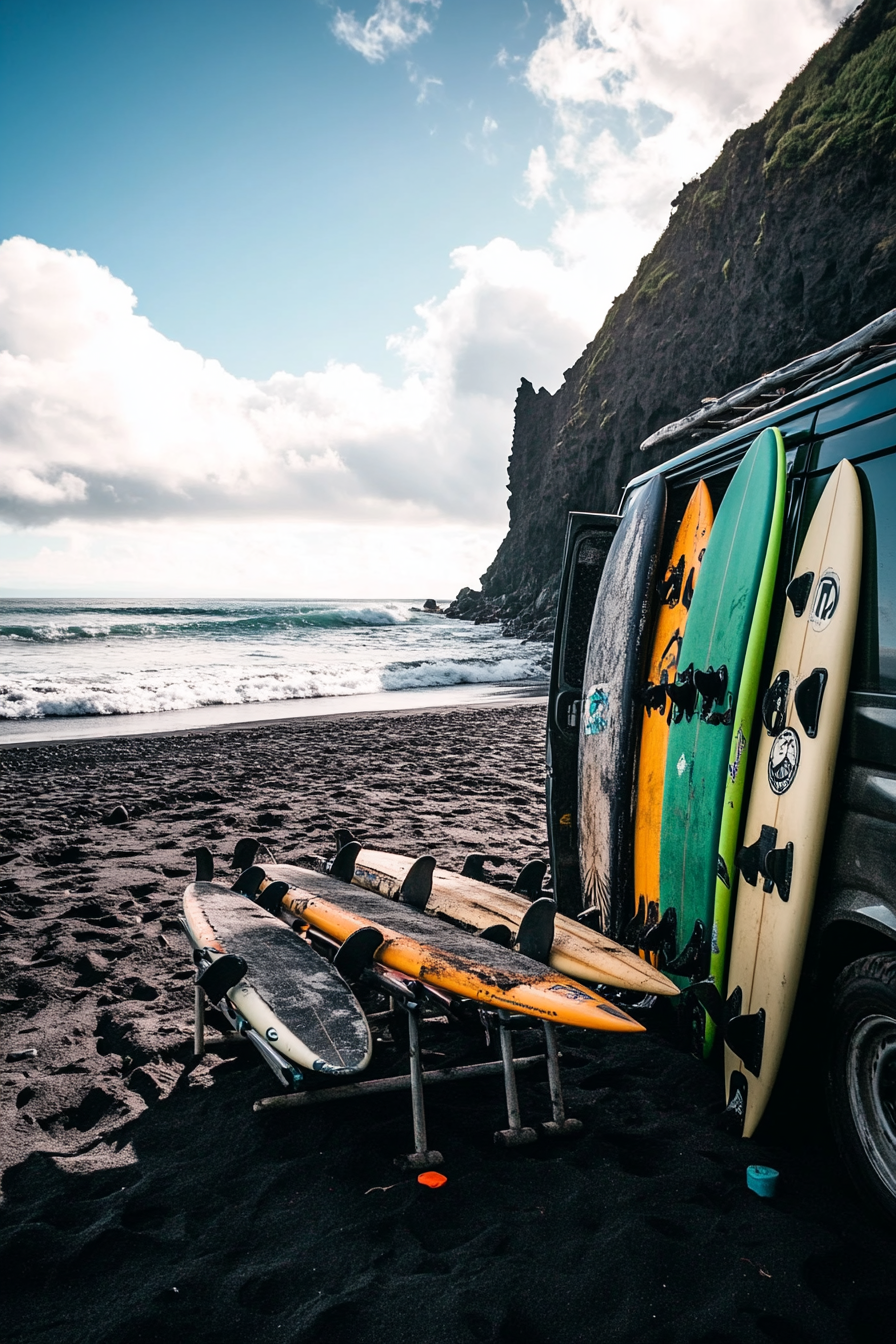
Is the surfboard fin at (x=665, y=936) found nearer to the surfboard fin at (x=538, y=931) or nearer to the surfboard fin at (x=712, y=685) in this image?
the surfboard fin at (x=538, y=931)

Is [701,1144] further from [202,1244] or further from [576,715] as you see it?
[576,715]

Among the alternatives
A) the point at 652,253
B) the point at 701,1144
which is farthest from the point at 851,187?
the point at 701,1144

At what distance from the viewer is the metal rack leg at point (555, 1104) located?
98.9 inches

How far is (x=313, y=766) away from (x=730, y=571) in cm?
672

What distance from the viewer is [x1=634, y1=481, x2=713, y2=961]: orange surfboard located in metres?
3.44

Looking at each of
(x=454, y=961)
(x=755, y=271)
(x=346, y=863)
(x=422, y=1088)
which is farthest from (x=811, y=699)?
(x=755, y=271)

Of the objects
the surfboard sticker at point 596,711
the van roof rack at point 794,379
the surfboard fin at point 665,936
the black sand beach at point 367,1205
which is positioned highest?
the van roof rack at point 794,379

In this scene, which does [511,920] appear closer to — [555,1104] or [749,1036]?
[555,1104]

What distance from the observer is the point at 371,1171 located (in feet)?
7.73

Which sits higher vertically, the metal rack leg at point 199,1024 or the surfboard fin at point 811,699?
the surfboard fin at point 811,699

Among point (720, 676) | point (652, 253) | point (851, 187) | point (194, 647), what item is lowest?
point (194, 647)

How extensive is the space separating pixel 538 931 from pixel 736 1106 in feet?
2.81

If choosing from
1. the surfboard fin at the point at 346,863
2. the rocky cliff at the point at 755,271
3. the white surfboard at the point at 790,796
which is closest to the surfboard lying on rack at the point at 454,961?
the surfboard fin at the point at 346,863

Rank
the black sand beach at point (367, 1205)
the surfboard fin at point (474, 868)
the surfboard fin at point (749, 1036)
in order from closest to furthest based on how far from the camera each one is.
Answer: the black sand beach at point (367, 1205) → the surfboard fin at point (749, 1036) → the surfboard fin at point (474, 868)
